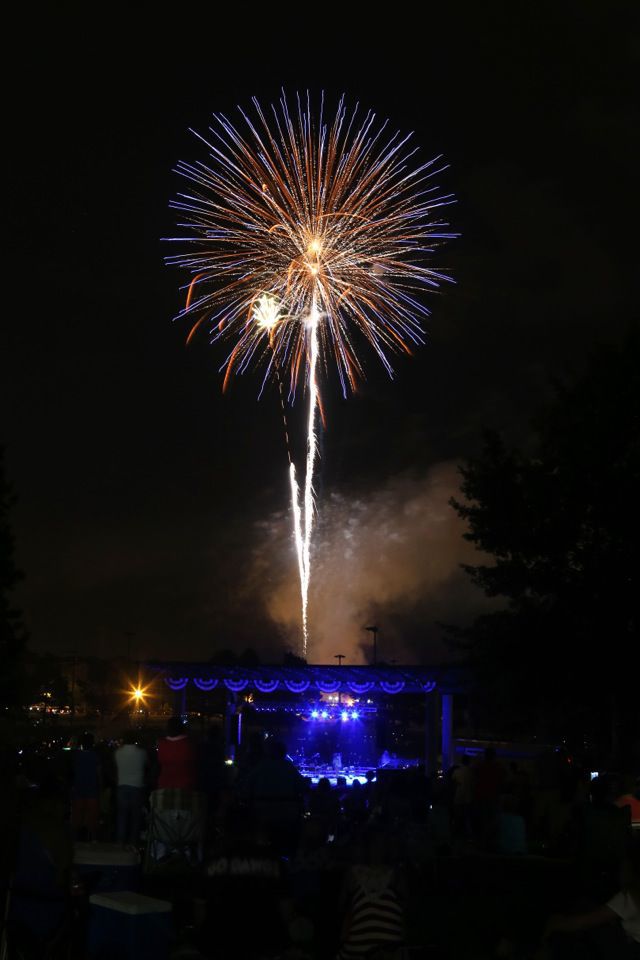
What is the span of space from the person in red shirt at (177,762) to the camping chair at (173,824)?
150mm

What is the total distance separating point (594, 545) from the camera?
33.4 metres

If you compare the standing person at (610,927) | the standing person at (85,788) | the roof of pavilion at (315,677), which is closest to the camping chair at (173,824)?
the standing person at (85,788)

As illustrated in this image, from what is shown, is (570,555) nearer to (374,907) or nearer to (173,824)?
(173,824)

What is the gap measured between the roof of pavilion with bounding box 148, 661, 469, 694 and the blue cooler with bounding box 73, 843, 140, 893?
32.5 meters

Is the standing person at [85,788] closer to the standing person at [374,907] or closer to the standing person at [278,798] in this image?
the standing person at [278,798]

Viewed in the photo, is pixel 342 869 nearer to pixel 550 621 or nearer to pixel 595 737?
pixel 550 621

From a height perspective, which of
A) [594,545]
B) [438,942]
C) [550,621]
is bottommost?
[438,942]

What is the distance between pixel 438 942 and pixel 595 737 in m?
28.6

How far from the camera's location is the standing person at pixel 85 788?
41.2 feet

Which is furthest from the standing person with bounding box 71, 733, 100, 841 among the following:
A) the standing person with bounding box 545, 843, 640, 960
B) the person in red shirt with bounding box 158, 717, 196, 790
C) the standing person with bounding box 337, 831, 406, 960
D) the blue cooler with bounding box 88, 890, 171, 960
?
the standing person with bounding box 545, 843, 640, 960

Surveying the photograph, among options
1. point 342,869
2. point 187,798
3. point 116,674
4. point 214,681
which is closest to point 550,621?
point 214,681

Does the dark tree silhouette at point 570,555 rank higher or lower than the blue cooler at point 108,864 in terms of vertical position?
higher

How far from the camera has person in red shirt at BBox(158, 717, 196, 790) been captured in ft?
36.5

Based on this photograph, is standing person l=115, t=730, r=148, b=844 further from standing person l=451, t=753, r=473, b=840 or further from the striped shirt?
standing person l=451, t=753, r=473, b=840
